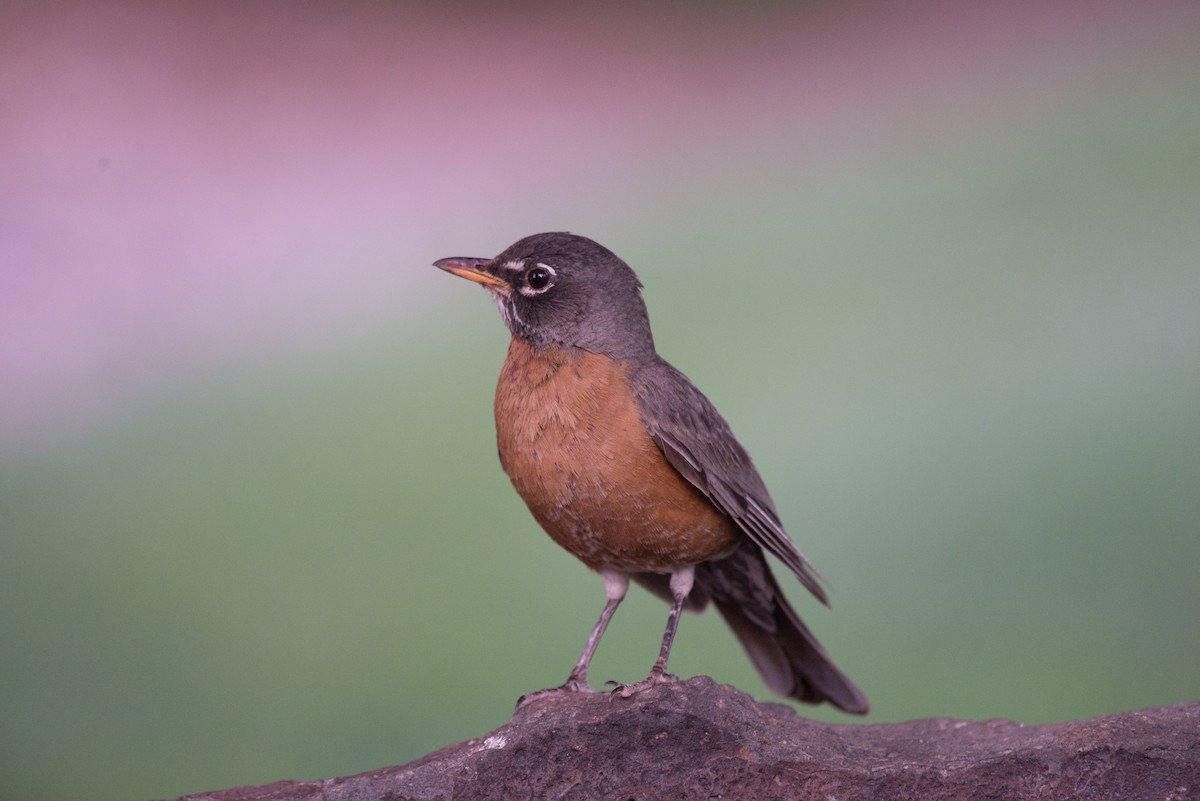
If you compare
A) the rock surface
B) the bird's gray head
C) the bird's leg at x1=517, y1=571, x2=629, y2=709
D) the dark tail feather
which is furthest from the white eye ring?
the rock surface

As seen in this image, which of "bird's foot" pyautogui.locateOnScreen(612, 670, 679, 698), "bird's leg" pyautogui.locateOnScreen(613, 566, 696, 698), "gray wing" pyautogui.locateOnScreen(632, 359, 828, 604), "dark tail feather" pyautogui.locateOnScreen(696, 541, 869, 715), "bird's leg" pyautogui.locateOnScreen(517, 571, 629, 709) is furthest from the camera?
"dark tail feather" pyautogui.locateOnScreen(696, 541, 869, 715)

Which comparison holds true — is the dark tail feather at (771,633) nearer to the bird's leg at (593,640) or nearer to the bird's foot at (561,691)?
the bird's leg at (593,640)

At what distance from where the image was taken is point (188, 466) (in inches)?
294

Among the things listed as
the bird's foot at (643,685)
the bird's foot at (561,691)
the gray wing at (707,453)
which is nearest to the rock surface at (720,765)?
the bird's foot at (643,685)

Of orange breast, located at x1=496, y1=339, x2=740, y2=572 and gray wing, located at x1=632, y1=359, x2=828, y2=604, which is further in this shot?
gray wing, located at x1=632, y1=359, x2=828, y2=604

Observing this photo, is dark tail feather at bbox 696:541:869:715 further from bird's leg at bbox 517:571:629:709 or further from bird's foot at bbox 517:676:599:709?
bird's foot at bbox 517:676:599:709

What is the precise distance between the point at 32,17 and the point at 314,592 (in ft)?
11.7

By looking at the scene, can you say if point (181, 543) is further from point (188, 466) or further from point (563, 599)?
point (563, 599)

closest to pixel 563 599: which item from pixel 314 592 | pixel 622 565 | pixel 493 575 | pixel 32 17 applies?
pixel 493 575

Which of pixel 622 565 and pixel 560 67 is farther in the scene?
pixel 560 67

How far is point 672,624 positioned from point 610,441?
0.93 m

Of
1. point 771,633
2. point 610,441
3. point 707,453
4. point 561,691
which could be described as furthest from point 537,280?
point 771,633

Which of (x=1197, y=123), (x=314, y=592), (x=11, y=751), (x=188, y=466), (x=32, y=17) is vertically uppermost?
(x=32, y=17)

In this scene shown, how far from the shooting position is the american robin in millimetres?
5414
